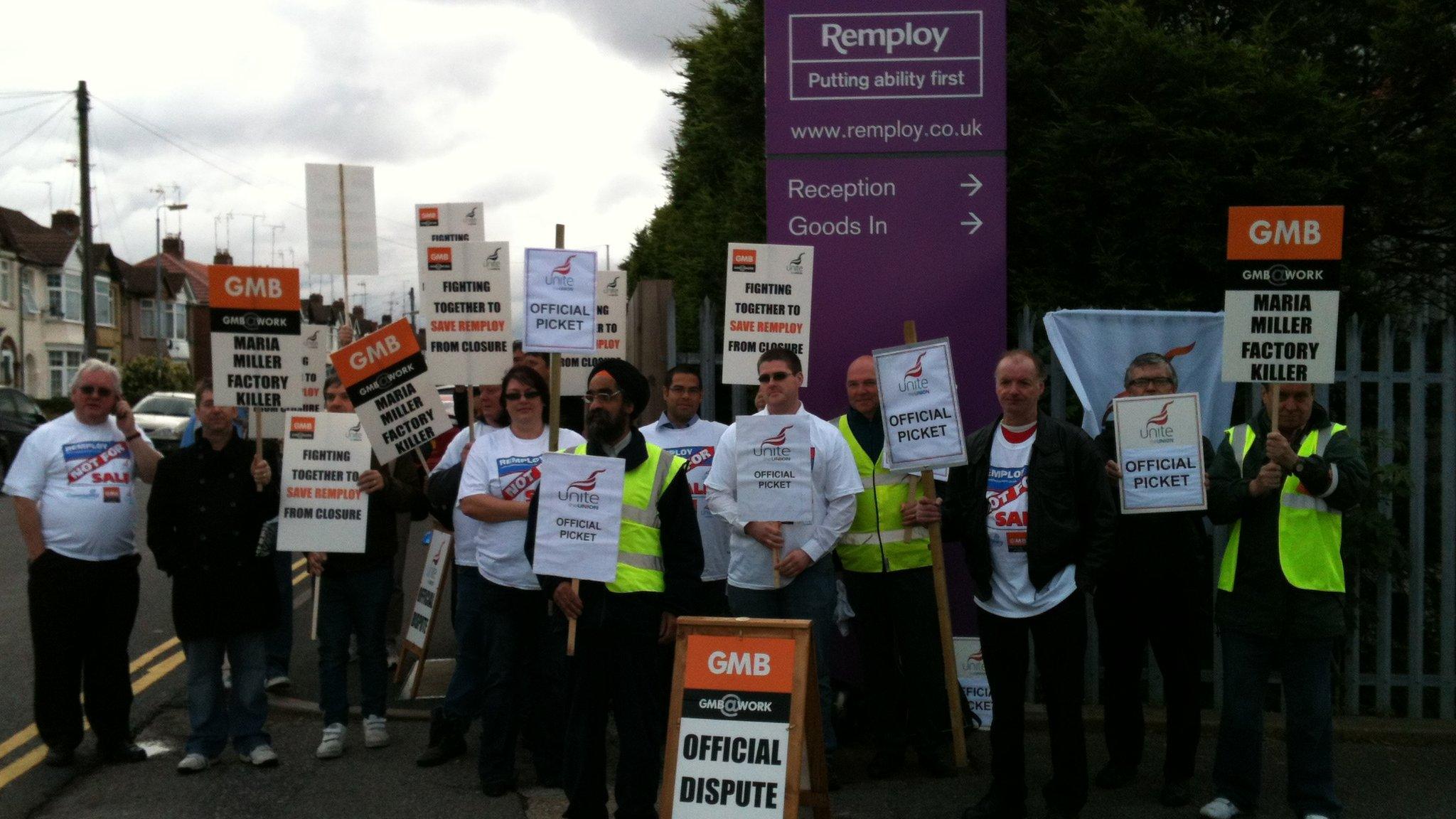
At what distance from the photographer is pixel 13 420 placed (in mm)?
22312

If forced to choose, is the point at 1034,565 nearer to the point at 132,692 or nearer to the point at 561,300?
the point at 561,300

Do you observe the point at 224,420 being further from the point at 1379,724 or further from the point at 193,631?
the point at 1379,724

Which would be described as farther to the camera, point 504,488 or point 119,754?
point 119,754

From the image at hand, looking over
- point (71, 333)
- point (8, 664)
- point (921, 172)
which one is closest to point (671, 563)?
point (921, 172)

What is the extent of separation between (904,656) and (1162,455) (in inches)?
63.5

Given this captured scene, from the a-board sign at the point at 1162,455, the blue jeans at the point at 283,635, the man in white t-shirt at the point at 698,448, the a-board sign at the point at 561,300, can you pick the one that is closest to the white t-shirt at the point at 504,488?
the a-board sign at the point at 561,300

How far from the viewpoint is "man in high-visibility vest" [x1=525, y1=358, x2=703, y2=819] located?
203 inches

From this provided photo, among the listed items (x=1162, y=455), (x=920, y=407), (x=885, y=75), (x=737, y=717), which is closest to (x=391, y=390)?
(x=920, y=407)

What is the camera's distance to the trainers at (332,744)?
22.3 feet

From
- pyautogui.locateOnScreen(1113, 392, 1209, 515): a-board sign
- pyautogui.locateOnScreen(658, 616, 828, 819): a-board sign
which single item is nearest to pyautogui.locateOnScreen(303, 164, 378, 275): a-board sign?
pyautogui.locateOnScreen(658, 616, 828, 819): a-board sign

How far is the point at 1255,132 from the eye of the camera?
8.09 metres

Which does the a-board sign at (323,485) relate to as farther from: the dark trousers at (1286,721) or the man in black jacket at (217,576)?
the dark trousers at (1286,721)

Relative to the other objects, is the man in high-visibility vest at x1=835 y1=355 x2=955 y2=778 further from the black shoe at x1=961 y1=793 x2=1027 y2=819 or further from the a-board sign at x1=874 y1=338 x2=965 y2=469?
the black shoe at x1=961 y1=793 x2=1027 y2=819

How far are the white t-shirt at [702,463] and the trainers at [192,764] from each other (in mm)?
2686
